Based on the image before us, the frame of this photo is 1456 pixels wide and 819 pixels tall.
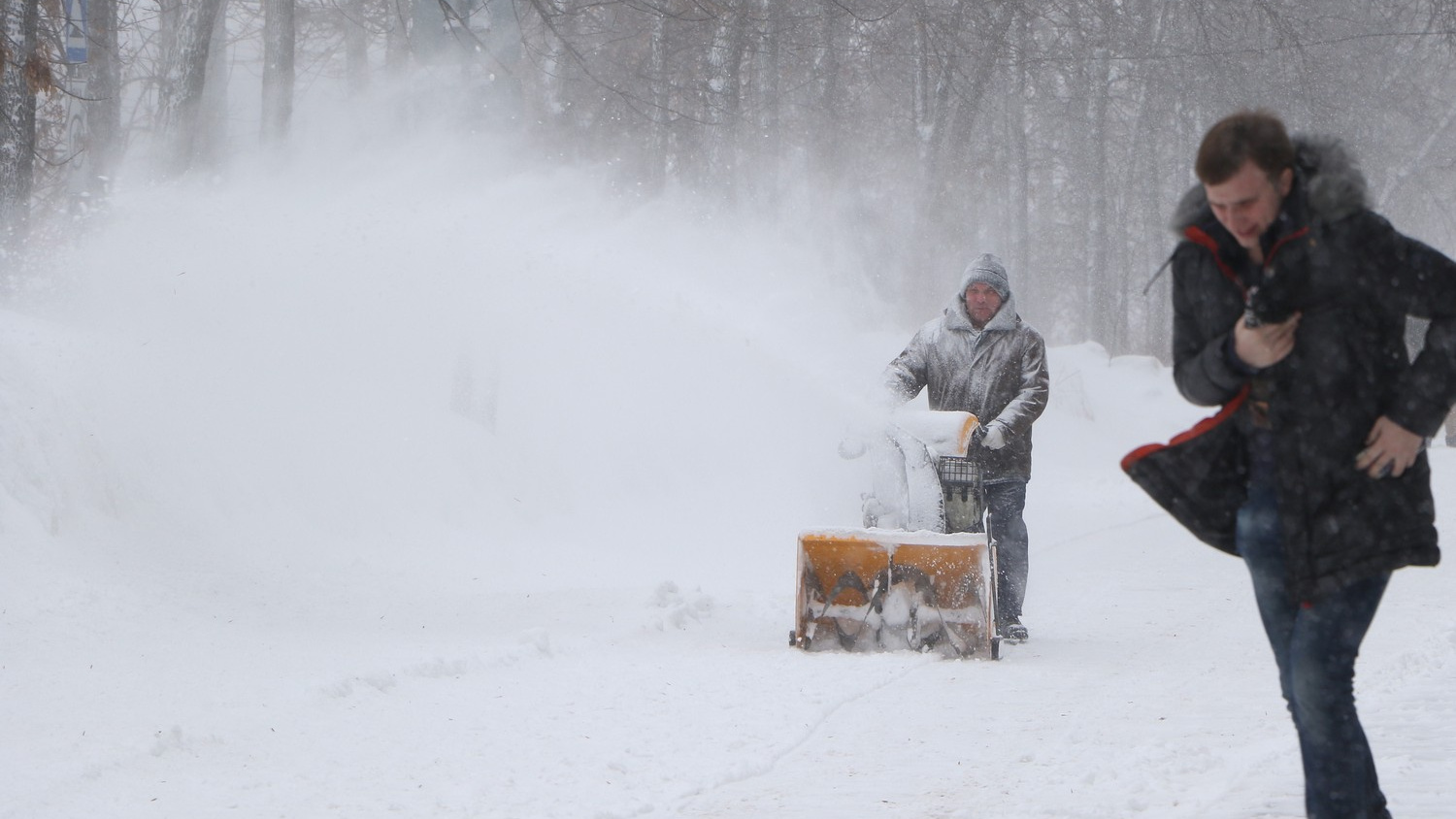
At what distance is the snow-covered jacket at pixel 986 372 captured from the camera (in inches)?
304

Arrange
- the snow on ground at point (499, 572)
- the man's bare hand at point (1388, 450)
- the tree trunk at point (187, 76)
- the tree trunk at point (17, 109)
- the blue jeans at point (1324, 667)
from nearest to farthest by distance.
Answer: the man's bare hand at point (1388, 450)
the blue jeans at point (1324, 667)
the snow on ground at point (499, 572)
the tree trunk at point (17, 109)
the tree trunk at point (187, 76)

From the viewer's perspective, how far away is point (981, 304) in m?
7.85

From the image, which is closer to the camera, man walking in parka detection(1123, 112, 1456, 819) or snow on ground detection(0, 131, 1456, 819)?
man walking in parka detection(1123, 112, 1456, 819)

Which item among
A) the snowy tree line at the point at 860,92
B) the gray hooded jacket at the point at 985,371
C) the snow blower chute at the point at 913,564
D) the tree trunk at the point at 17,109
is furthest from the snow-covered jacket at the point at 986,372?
the tree trunk at the point at 17,109

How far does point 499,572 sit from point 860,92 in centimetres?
2412

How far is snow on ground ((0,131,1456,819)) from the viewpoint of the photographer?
475cm

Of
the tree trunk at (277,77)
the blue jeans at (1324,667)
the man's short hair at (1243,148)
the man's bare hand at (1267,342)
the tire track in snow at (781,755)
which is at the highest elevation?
the tree trunk at (277,77)

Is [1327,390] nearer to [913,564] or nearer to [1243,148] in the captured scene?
[1243,148]

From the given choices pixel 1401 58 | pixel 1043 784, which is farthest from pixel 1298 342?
pixel 1401 58

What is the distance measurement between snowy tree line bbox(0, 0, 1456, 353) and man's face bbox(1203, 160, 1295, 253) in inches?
327


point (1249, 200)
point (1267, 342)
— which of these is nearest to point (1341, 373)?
point (1267, 342)

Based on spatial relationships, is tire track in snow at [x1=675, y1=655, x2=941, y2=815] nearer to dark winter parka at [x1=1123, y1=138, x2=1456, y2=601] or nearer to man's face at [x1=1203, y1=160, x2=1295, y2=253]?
dark winter parka at [x1=1123, y1=138, x2=1456, y2=601]

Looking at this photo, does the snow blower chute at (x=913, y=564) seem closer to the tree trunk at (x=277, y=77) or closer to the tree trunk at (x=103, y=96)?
the tree trunk at (x=103, y=96)

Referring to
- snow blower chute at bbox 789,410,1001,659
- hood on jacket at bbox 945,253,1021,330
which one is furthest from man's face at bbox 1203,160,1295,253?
hood on jacket at bbox 945,253,1021,330
